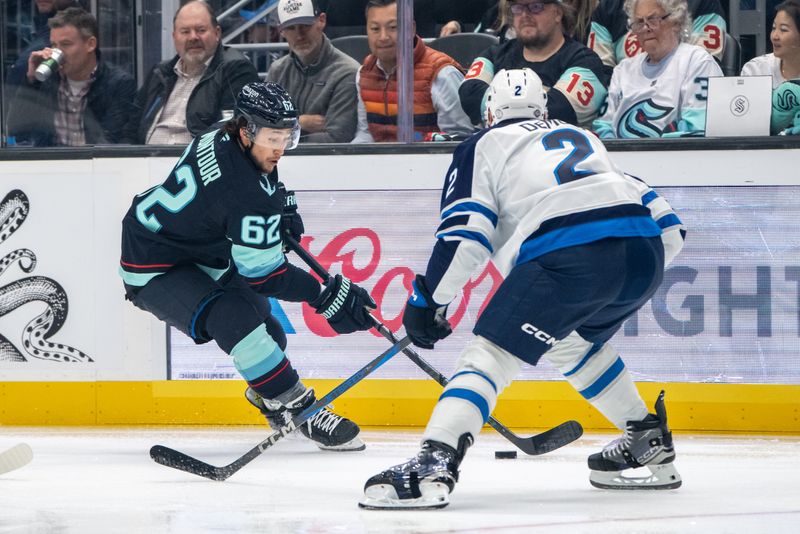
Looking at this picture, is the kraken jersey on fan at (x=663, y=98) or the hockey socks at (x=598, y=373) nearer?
the hockey socks at (x=598, y=373)

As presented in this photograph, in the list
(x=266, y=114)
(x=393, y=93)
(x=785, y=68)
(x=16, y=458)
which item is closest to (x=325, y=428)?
(x=266, y=114)

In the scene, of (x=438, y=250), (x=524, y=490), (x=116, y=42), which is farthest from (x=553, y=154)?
(x=116, y=42)

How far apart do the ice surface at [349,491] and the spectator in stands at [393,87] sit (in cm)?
105

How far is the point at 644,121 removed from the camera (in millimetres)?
4324

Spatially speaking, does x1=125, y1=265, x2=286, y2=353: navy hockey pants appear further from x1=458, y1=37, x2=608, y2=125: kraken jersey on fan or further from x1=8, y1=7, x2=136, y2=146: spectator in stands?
x1=458, y1=37, x2=608, y2=125: kraken jersey on fan

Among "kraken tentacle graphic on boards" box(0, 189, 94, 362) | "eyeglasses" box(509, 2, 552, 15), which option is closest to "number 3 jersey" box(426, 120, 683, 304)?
"eyeglasses" box(509, 2, 552, 15)

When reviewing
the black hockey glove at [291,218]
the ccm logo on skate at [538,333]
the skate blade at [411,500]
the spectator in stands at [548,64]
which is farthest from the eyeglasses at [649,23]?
the skate blade at [411,500]

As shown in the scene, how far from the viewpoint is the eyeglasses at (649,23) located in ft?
14.3

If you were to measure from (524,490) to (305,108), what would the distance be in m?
1.95

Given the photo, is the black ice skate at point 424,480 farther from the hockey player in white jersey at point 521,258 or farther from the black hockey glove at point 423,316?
the black hockey glove at point 423,316

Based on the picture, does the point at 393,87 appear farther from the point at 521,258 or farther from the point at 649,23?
the point at 521,258

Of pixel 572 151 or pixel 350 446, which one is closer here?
pixel 572 151

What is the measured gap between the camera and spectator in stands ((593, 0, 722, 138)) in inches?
169

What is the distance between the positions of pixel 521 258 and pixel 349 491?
0.75 m
